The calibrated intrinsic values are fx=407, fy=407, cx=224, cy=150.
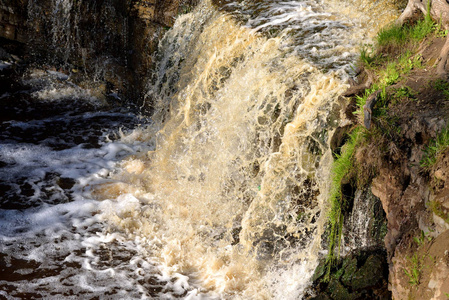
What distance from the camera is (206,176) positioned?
17.4ft

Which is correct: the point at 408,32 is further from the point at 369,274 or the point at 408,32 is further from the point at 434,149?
the point at 369,274

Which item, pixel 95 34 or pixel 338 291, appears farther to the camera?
pixel 95 34

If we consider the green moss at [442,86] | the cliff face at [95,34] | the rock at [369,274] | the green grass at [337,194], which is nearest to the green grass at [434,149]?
the green moss at [442,86]

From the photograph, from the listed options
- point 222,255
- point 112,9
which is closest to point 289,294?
point 222,255

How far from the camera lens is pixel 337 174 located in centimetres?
347

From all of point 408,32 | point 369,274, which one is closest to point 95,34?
point 408,32

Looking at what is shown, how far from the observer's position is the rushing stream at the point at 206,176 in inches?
156

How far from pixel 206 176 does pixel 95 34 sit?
398 cm

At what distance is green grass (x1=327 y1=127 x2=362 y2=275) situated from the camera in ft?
11.1

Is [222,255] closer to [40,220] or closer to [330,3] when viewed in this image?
[40,220]

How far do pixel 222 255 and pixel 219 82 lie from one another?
2.41 meters

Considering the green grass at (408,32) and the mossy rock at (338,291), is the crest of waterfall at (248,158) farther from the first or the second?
the green grass at (408,32)

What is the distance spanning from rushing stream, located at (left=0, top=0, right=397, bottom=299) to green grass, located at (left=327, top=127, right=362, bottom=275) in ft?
0.64

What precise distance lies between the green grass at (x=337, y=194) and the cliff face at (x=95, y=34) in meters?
4.70
